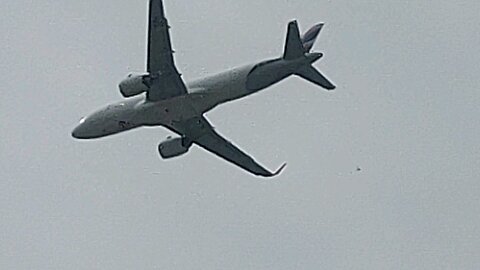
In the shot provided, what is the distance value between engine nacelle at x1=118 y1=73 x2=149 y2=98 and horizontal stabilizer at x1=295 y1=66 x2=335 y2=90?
8.47 metres

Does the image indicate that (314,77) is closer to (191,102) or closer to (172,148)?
(191,102)

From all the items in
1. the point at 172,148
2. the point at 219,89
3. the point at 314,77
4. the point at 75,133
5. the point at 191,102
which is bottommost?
the point at 172,148

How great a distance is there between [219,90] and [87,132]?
10012 millimetres

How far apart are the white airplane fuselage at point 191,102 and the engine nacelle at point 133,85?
810 millimetres

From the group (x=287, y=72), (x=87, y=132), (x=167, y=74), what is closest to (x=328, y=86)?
(x=287, y=72)

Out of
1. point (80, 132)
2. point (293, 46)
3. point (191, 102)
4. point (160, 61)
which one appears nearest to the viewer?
point (293, 46)

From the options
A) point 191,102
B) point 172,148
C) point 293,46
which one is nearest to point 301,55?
point 293,46

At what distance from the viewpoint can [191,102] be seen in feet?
269

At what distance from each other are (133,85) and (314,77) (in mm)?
9935

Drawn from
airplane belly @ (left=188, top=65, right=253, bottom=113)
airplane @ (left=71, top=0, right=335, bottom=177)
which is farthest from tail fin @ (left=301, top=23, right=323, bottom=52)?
airplane belly @ (left=188, top=65, right=253, bottom=113)

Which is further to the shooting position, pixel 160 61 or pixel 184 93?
pixel 184 93

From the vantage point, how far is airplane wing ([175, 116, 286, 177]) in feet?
289

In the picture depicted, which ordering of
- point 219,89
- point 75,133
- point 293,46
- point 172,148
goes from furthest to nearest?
point 172,148 → point 75,133 → point 219,89 → point 293,46

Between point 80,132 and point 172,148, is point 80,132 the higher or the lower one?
the higher one
